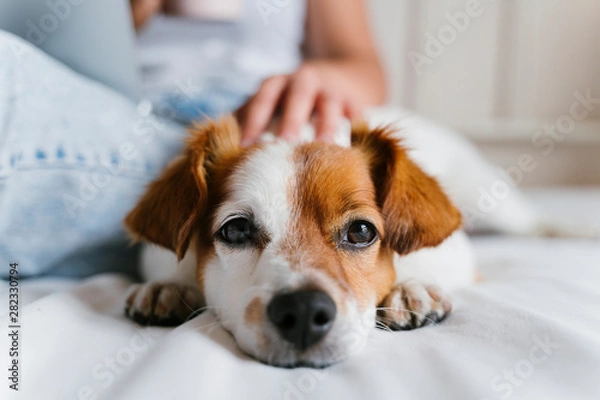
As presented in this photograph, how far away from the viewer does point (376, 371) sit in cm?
68

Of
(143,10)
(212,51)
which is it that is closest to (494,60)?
(212,51)

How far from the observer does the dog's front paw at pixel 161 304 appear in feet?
3.07

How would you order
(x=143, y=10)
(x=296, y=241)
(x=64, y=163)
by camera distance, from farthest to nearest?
(x=143, y=10), (x=64, y=163), (x=296, y=241)

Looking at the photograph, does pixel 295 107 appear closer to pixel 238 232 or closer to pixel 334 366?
pixel 238 232

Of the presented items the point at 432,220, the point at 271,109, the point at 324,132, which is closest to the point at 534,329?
the point at 432,220

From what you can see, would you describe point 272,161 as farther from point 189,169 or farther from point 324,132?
point 324,132

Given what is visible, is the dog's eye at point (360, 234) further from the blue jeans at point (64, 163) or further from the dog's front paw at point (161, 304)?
the blue jeans at point (64, 163)

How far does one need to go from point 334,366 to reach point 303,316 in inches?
3.2

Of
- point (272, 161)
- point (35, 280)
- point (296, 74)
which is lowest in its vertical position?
point (35, 280)

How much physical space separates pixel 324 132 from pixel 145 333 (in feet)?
2.29

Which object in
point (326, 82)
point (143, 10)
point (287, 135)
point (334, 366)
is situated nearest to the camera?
point (334, 366)

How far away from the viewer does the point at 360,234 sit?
97 centimetres

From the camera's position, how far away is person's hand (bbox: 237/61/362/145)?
1349mm

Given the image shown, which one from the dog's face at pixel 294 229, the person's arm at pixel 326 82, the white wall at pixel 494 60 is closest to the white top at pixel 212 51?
the person's arm at pixel 326 82
